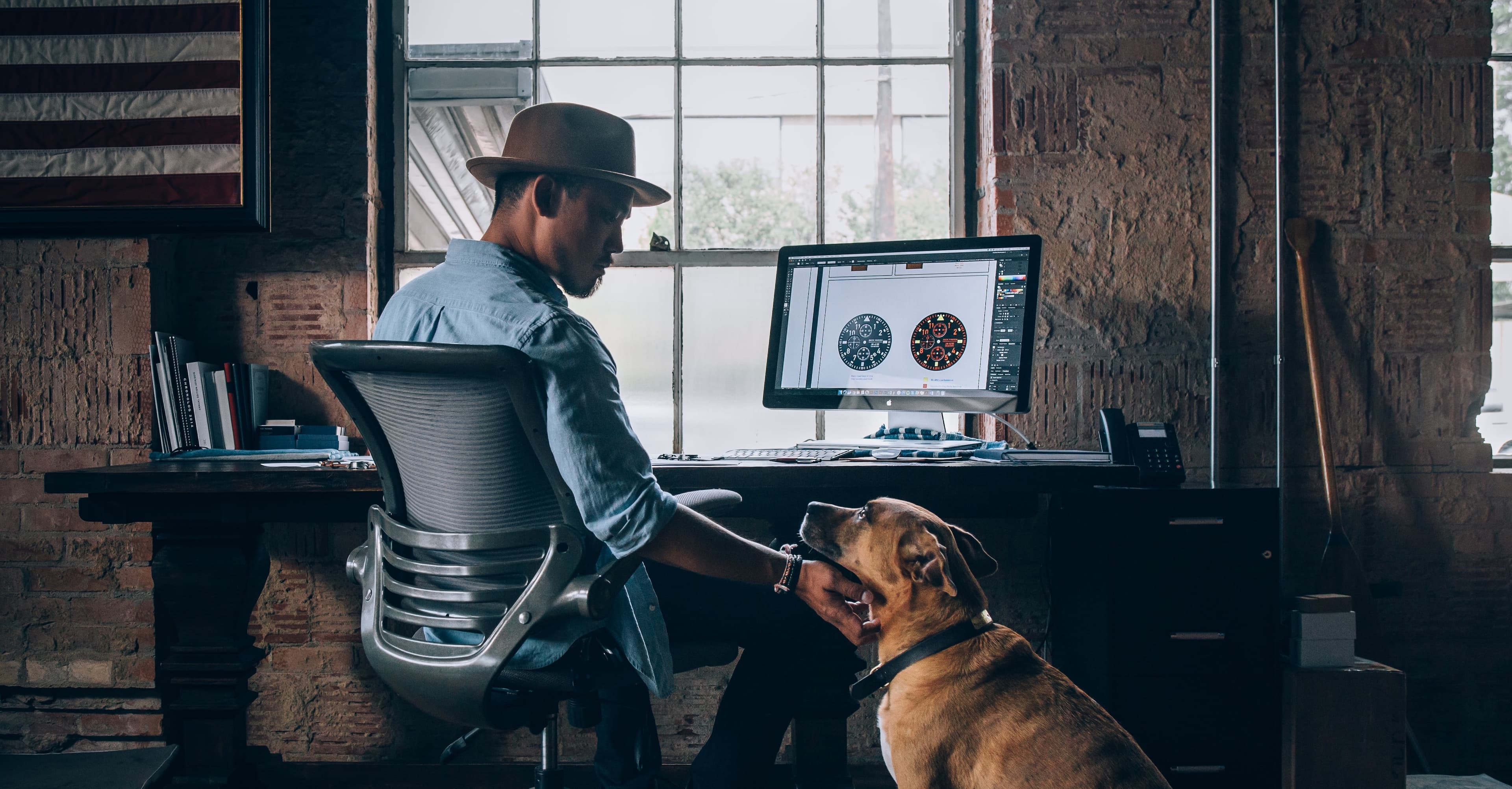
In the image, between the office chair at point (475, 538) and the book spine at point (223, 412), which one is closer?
the office chair at point (475, 538)

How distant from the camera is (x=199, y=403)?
2273mm

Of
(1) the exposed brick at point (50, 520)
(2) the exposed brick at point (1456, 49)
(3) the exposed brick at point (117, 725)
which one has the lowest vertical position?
(3) the exposed brick at point (117, 725)

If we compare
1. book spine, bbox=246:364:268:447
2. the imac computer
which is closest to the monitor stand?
the imac computer

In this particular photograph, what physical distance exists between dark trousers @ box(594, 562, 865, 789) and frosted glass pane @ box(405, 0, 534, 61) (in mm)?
1986

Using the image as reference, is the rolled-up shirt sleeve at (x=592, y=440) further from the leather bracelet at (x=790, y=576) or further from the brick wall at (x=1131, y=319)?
the brick wall at (x=1131, y=319)

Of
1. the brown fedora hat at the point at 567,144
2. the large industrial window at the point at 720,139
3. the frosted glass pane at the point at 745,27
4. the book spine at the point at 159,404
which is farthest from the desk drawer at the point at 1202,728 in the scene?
the book spine at the point at 159,404

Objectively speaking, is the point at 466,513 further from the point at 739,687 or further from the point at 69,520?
the point at 69,520

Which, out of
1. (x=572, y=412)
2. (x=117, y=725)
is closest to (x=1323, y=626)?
(x=572, y=412)

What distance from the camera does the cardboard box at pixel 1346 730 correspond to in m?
1.89

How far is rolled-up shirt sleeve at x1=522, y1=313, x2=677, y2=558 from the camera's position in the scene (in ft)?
3.82

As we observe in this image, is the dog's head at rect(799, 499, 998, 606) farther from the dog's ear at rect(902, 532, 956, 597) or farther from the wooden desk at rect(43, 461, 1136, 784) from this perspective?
the wooden desk at rect(43, 461, 1136, 784)

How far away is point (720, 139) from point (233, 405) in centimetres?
162

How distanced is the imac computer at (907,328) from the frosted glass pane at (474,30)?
1.19 meters

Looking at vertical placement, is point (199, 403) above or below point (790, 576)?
above
